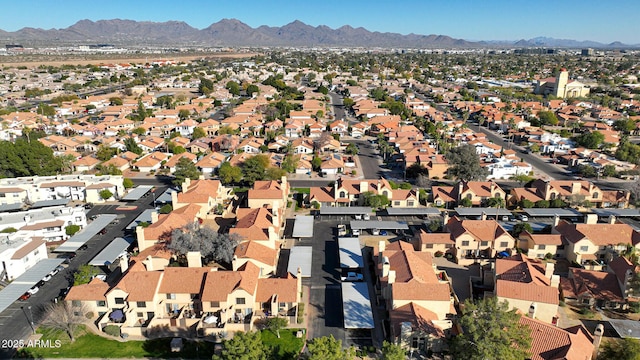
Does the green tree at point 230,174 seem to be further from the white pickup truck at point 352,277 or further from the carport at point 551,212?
the carport at point 551,212

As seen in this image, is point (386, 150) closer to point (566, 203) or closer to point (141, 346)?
point (566, 203)

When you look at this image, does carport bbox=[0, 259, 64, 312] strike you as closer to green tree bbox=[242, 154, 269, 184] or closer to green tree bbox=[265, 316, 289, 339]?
green tree bbox=[265, 316, 289, 339]

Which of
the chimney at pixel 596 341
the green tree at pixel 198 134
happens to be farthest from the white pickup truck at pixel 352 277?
the green tree at pixel 198 134

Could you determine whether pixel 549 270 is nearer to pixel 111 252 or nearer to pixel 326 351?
pixel 326 351

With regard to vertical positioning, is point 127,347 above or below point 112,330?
below

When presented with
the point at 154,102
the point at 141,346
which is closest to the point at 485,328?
the point at 141,346

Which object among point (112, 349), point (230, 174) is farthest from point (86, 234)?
point (230, 174)
